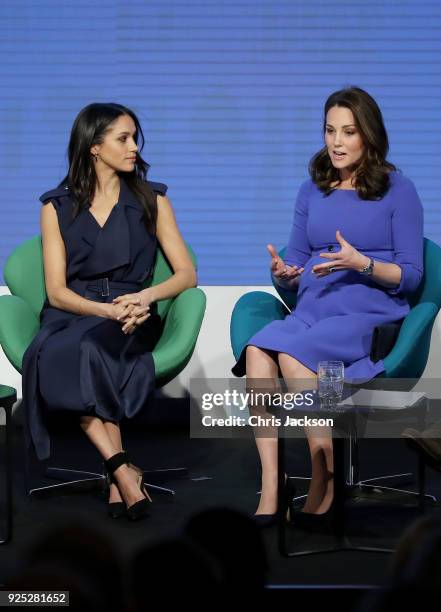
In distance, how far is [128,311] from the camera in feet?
12.6

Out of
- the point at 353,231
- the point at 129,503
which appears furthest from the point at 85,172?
the point at 129,503

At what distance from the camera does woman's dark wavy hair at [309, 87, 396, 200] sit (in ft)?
12.5

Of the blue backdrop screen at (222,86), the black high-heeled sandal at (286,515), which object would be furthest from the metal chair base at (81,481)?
the blue backdrop screen at (222,86)

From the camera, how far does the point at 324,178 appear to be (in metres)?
3.99

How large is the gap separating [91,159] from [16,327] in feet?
2.36

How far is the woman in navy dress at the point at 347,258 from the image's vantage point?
3.63m

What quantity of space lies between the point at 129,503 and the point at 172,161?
2.30 metres

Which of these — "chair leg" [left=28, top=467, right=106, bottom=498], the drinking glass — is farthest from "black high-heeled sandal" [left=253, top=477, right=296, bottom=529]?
"chair leg" [left=28, top=467, right=106, bottom=498]

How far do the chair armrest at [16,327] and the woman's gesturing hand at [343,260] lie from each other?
114cm

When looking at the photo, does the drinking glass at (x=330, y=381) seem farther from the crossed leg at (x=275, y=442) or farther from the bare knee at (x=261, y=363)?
the bare knee at (x=261, y=363)

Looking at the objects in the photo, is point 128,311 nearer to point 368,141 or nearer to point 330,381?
point 330,381

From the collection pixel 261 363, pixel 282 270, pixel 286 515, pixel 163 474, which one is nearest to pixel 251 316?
pixel 282 270

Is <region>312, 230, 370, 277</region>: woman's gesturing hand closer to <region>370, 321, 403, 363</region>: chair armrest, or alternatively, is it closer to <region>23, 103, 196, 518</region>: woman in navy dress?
<region>370, 321, 403, 363</region>: chair armrest

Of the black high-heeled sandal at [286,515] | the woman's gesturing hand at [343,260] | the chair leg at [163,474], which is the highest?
the woman's gesturing hand at [343,260]
